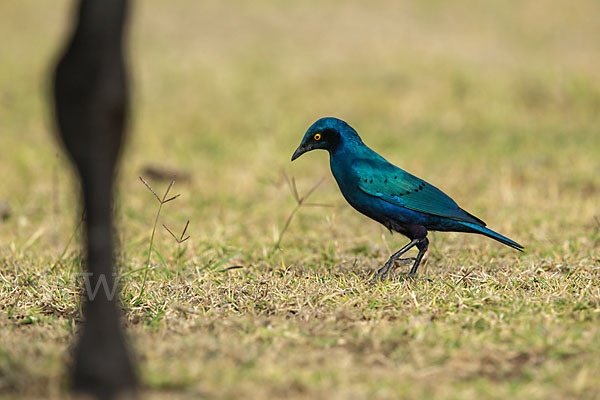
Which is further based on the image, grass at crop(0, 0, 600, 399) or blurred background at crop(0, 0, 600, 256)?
blurred background at crop(0, 0, 600, 256)

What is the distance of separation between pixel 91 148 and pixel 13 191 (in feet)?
17.6

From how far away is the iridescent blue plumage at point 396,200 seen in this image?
4336 millimetres

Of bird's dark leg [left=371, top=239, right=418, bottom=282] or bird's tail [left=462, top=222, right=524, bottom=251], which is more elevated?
bird's tail [left=462, top=222, right=524, bottom=251]

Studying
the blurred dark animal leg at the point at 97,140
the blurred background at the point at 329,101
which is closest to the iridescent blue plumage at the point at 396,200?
the blurred background at the point at 329,101

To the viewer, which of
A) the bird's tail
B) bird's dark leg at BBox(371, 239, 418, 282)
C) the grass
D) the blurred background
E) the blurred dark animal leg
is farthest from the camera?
the blurred background

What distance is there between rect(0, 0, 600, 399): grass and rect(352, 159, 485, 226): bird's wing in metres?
0.42

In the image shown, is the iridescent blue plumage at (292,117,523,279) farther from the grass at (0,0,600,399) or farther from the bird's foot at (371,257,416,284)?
the grass at (0,0,600,399)

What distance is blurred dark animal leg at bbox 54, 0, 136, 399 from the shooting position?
2428mm

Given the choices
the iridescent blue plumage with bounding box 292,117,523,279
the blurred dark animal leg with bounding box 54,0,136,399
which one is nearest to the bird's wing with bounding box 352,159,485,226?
the iridescent blue plumage with bounding box 292,117,523,279

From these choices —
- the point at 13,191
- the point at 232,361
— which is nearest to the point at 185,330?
the point at 232,361

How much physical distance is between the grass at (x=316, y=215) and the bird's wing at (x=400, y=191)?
16.7 inches

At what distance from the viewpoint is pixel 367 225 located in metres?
6.49

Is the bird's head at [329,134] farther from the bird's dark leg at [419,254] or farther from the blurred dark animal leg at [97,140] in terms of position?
the blurred dark animal leg at [97,140]

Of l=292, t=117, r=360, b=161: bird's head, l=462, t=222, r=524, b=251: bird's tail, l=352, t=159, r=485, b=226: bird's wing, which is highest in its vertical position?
l=292, t=117, r=360, b=161: bird's head
